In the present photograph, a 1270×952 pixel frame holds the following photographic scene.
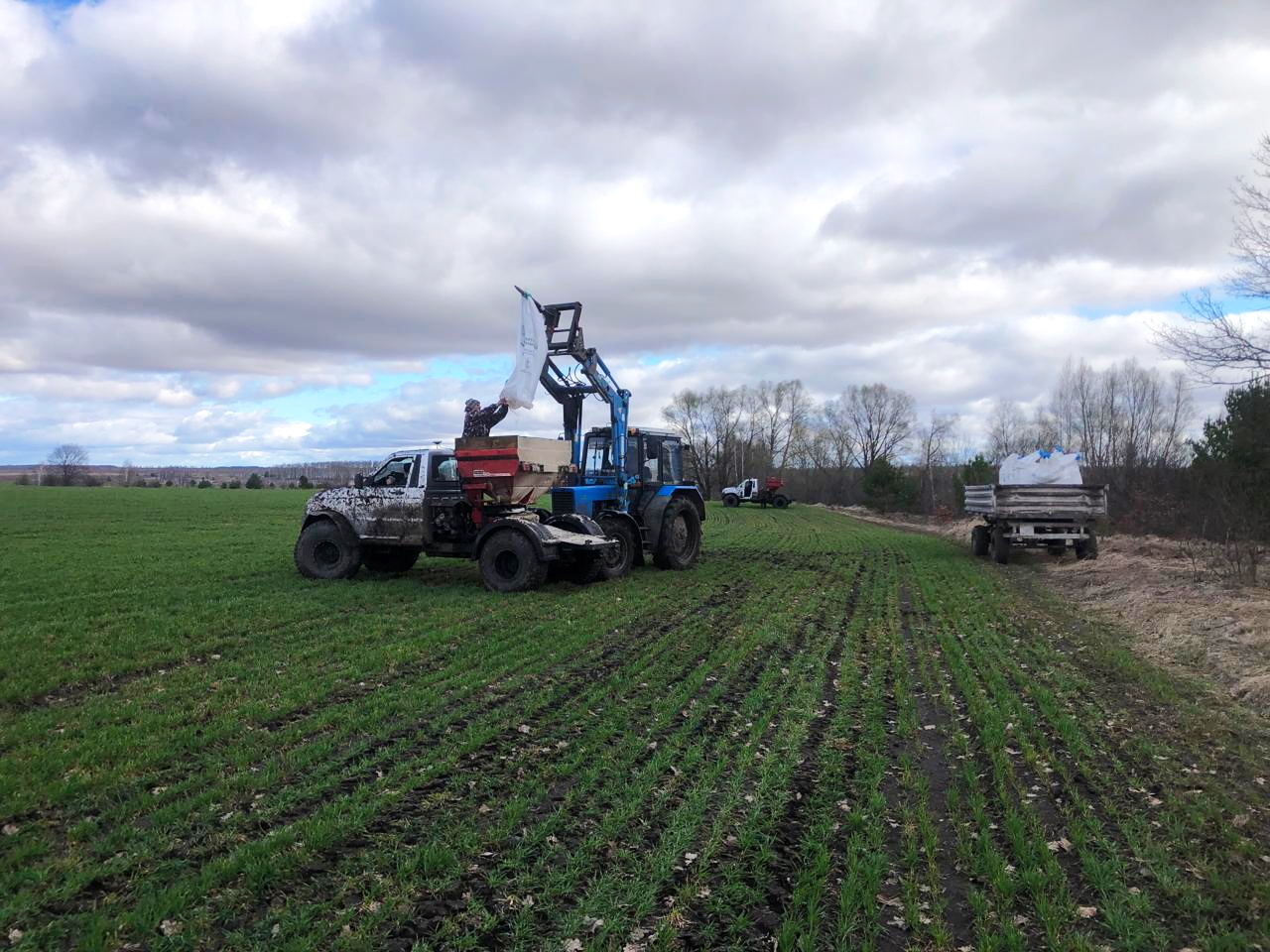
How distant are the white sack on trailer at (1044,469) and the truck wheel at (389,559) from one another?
1354 centimetres

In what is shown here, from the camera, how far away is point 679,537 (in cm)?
1625

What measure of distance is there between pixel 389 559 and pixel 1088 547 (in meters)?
14.7

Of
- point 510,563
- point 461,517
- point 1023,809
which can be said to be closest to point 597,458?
point 461,517

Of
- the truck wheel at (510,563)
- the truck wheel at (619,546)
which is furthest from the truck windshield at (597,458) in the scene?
the truck wheel at (510,563)

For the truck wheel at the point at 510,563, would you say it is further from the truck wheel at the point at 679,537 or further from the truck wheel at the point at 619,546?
the truck wheel at the point at 679,537

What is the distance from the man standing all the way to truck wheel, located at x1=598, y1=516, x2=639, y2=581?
8.71ft

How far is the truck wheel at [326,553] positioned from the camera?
522 inches

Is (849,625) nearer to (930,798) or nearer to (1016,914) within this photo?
(930,798)

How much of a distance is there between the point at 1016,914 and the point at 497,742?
3444mm

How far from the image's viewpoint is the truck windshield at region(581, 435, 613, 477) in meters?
15.4

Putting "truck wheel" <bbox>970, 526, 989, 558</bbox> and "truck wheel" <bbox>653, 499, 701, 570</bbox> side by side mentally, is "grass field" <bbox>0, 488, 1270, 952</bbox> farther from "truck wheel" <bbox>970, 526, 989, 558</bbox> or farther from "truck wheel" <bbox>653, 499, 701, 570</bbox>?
"truck wheel" <bbox>970, 526, 989, 558</bbox>

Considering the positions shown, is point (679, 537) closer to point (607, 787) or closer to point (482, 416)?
point (482, 416)

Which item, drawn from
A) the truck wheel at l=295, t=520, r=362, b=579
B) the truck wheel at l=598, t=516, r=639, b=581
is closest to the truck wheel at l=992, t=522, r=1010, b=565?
the truck wheel at l=598, t=516, r=639, b=581

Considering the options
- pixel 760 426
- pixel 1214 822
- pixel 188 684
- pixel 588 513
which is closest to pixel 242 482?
pixel 760 426
